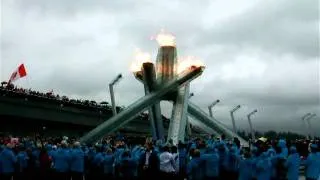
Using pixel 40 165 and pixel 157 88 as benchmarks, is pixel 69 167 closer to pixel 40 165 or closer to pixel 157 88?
pixel 40 165

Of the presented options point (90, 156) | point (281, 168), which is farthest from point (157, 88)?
point (281, 168)

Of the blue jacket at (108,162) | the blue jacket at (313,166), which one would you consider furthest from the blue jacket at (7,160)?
the blue jacket at (313,166)

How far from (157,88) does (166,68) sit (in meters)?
1.77

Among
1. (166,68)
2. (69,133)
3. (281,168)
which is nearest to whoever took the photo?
(281,168)

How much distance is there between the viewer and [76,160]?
74.4ft

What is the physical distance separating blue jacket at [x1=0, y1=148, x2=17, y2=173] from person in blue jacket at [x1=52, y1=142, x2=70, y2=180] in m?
1.94

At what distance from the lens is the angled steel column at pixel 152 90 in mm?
38644

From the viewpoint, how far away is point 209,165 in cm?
2000

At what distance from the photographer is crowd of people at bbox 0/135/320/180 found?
1889 cm

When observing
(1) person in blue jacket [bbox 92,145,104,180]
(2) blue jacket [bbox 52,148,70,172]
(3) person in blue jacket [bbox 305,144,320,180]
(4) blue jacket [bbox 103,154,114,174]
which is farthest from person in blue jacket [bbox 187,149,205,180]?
(2) blue jacket [bbox 52,148,70,172]

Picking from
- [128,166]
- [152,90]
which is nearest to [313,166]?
[128,166]

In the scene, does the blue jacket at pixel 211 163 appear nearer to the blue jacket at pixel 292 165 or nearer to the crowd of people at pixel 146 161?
the crowd of people at pixel 146 161

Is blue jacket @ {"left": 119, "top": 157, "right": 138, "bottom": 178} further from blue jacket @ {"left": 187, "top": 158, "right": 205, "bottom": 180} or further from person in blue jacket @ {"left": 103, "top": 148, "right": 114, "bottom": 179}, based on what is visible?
blue jacket @ {"left": 187, "top": 158, "right": 205, "bottom": 180}

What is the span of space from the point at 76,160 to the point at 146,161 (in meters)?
3.01
